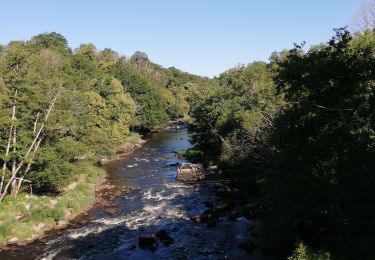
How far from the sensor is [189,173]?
52.0m

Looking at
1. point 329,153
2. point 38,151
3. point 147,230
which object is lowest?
point 147,230

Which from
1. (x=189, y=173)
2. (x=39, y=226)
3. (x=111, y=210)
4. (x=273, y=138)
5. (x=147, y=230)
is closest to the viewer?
(x=273, y=138)

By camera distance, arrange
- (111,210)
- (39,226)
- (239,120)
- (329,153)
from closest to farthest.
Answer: (329,153) < (39,226) < (111,210) < (239,120)

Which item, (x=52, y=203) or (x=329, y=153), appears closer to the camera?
(x=329, y=153)

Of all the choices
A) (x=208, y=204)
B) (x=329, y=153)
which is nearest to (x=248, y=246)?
(x=329, y=153)

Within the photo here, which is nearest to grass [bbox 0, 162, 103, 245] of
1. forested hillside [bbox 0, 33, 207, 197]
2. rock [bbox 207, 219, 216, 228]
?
forested hillside [bbox 0, 33, 207, 197]

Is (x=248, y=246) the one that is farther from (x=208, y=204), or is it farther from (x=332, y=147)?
(x=208, y=204)

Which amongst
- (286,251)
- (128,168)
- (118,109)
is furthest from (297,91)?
(118,109)

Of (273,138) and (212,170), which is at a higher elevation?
(273,138)

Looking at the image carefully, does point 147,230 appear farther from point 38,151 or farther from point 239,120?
point 239,120

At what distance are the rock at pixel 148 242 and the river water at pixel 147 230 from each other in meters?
0.38

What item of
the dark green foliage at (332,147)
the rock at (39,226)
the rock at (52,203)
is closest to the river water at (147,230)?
the rock at (39,226)

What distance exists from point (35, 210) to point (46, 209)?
2.91ft

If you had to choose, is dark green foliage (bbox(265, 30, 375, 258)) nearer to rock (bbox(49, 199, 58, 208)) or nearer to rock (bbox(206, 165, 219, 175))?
rock (bbox(49, 199, 58, 208))
